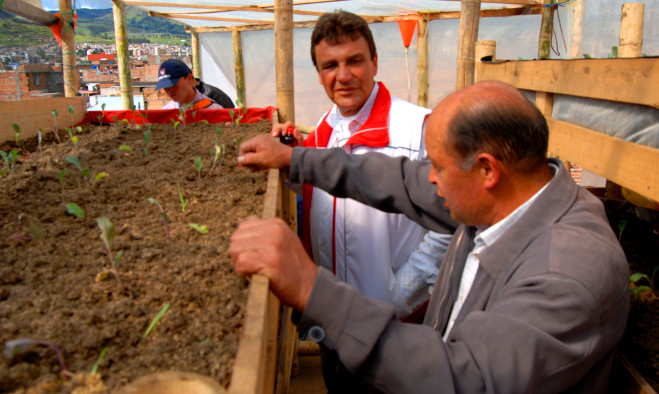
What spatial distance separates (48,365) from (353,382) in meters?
1.24

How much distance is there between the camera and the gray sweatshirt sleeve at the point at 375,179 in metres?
1.85

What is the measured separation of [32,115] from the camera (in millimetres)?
2988

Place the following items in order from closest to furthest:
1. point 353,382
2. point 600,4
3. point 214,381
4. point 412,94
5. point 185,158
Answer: point 214,381 → point 353,382 → point 185,158 → point 600,4 → point 412,94

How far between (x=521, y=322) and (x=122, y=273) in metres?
0.96

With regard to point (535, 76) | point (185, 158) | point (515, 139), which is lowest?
point (185, 158)

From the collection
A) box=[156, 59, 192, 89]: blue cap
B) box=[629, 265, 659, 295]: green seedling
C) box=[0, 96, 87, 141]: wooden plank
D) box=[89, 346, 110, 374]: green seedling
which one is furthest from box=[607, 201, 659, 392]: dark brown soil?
box=[156, 59, 192, 89]: blue cap

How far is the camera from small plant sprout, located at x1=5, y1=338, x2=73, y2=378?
82 cm

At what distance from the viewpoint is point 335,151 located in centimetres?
197

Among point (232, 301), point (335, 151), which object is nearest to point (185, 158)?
point (335, 151)

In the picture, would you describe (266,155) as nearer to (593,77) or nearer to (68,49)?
(593,77)

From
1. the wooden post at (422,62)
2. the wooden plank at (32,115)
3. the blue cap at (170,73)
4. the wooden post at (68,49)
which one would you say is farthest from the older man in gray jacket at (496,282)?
the wooden post at (422,62)

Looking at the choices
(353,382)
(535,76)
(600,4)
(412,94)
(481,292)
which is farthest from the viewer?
(412,94)

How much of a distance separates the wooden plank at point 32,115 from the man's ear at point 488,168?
2.69 meters

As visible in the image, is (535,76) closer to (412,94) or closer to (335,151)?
(335,151)
